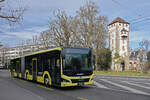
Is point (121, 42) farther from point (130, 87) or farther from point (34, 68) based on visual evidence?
point (130, 87)

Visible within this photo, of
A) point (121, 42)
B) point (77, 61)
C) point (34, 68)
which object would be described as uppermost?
point (121, 42)

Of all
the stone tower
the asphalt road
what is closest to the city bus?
the asphalt road

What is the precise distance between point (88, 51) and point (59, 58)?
199cm

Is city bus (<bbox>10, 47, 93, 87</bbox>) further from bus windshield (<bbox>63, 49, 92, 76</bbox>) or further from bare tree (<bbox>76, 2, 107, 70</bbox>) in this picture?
bare tree (<bbox>76, 2, 107, 70</bbox>)

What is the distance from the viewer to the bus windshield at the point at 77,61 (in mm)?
10953

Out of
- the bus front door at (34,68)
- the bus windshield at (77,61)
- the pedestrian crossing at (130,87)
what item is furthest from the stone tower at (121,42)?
the bus windshield at (77,61)

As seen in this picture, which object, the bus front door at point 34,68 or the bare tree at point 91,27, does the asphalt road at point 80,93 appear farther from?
the bare tree at point 91,27

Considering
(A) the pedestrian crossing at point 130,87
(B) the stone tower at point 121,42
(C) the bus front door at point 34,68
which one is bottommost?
(A) the pedestrian crossing at point 130,87

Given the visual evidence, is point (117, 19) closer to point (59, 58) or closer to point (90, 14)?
point (90, 14)

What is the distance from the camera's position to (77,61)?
11.3 metres

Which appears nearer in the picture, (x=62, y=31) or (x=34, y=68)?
(x=34, y=68)

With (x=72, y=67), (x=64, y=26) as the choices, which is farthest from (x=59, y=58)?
(x=64, y=26)

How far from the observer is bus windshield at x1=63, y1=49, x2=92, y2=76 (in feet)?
35.9

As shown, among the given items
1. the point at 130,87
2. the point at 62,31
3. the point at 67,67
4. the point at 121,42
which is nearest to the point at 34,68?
the point at 67,67
